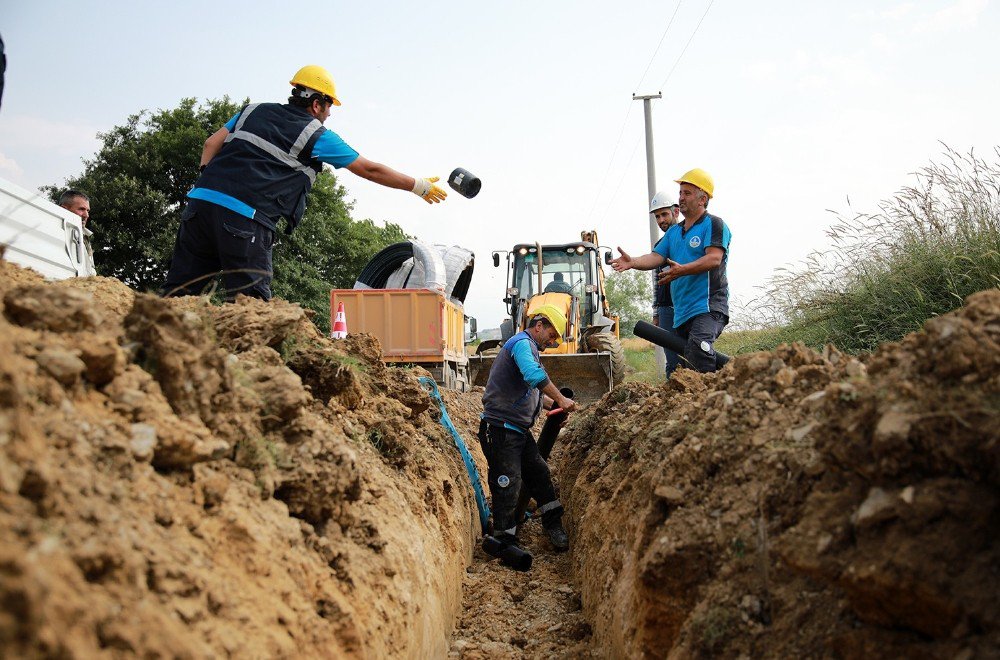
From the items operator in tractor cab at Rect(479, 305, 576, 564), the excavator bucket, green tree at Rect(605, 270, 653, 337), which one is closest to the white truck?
operator in tractor cab at Rect(479, 305, 576, 564)

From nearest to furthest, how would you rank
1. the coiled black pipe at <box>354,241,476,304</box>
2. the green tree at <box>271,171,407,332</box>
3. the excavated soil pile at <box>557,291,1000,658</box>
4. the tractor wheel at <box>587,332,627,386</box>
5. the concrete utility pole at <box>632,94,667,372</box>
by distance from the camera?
the excavated soil pile at <box>557,291,1000,658</box> → the tractor wheel at <box>587,332,627,386</box> → the coiled black pipe at <box>354,241,476,304</box> → the concrete utility pole at <box>632,94,667,372</box> → the green tree at <box>271,171,407,332</box>

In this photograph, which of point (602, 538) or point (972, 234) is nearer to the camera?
point (602, 538)

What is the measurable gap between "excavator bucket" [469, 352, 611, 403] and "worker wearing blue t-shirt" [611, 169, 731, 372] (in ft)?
20.8

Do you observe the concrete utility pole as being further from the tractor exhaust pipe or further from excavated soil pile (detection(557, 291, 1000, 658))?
excavated soil pile (detection(557, 291, 1000, 658))

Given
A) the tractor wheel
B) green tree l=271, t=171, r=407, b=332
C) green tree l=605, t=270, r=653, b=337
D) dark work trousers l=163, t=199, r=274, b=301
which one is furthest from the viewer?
green tree l=605, t=270, r=653, b=337

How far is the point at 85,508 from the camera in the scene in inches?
69.9

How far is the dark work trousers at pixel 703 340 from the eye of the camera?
6168mm

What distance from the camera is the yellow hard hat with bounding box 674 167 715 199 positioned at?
639cm

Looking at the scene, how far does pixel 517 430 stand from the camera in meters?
6.64

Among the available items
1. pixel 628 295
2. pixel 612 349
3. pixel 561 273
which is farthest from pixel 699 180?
pixel 628 295

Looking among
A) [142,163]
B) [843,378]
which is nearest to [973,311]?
[843,378]

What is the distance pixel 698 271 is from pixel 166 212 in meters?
20.1

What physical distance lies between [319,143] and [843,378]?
3532 millimetres

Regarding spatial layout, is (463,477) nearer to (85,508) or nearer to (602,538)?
(602,538)
